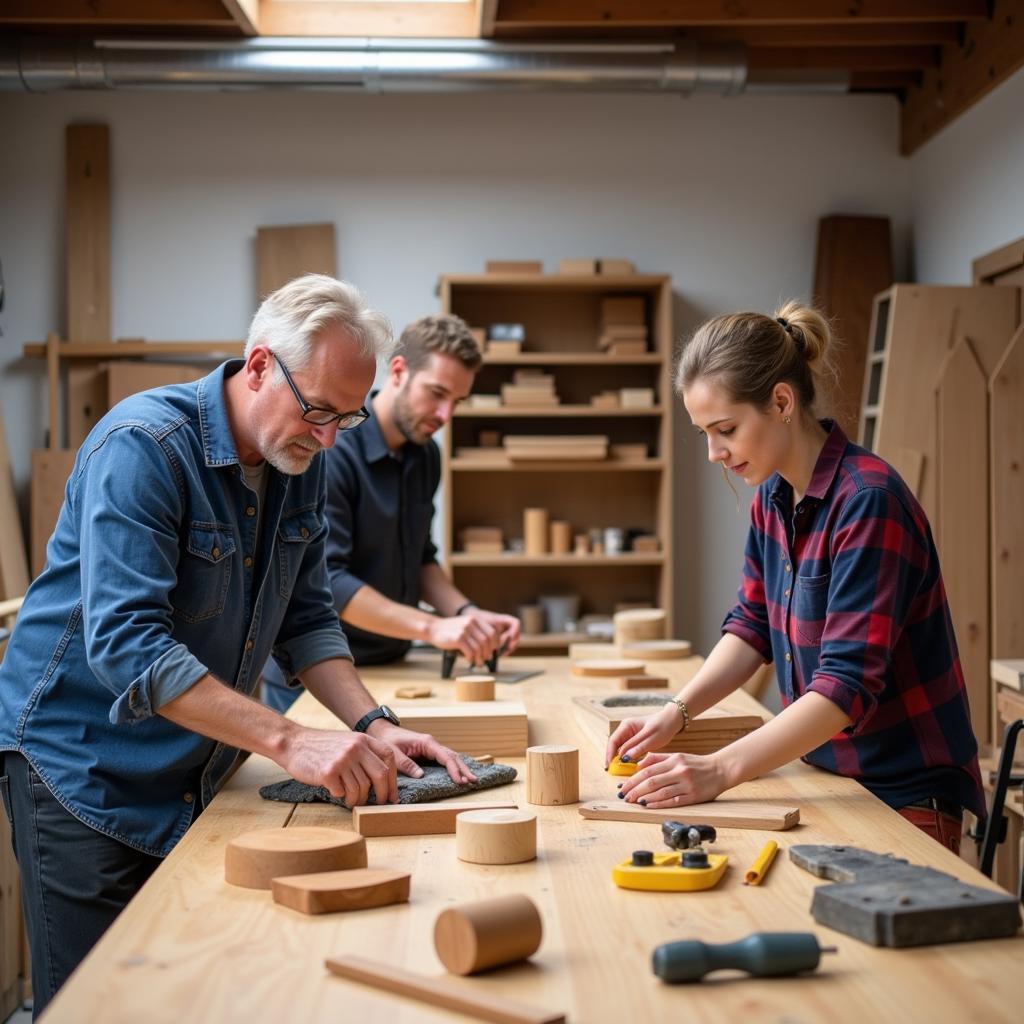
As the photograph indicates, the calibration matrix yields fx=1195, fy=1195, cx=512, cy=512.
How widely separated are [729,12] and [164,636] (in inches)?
158

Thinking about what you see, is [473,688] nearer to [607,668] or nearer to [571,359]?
[607,668]

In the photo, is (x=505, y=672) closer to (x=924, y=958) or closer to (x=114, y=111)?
(x=924, y=958)

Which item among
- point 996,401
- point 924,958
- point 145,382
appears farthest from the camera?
point 145,382

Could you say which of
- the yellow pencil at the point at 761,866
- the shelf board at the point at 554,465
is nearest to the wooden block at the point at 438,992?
the yellow pencil at the point at 761,866

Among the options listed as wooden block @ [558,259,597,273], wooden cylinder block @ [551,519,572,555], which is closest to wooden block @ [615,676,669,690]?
wooden cylinder block @ [551,519,572,555]

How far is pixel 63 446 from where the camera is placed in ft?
18.3

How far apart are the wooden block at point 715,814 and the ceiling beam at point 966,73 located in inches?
149

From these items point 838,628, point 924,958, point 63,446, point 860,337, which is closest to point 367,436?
point 838,628

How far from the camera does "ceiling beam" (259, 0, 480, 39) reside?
501cm

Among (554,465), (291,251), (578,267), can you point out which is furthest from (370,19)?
(554,465)

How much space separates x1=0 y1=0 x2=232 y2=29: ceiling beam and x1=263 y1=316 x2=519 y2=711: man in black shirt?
214cm

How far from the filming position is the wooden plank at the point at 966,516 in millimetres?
4609

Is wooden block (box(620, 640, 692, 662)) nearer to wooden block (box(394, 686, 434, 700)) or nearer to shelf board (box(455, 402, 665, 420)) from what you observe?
wooden block (box(394, 686, 434, 700))

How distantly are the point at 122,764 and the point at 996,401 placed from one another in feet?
12.3
